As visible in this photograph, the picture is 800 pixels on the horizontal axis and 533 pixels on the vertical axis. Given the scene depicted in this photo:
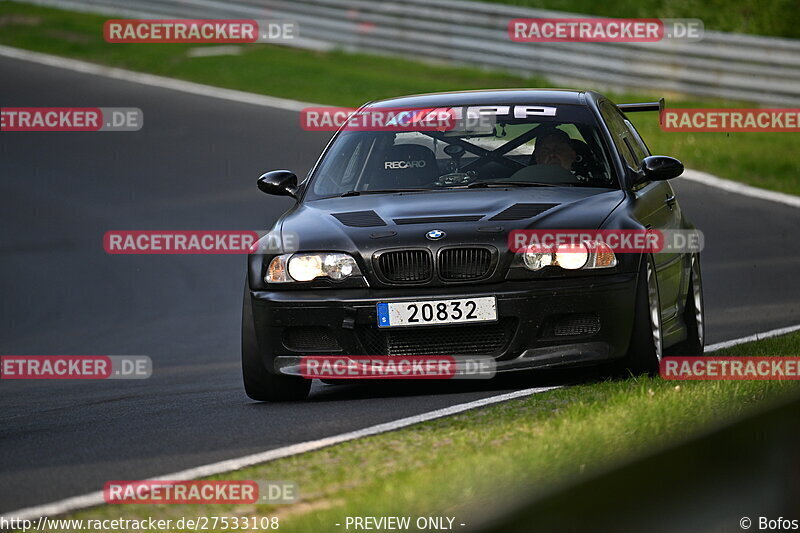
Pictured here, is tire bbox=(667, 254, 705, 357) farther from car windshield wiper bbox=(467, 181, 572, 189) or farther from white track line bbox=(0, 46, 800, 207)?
white track line bbox=(0, 46, 800, 207)

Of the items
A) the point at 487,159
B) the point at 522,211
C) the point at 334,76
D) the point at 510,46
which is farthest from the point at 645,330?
the point at 334,76

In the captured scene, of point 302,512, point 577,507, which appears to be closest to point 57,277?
point 302,512

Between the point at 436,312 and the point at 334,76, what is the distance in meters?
18.0

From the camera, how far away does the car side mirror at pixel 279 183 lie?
8.44 meters

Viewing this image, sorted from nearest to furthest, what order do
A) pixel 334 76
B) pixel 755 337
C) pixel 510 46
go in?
pixel 755 337 < pixel 510 46 < pixel 334 76

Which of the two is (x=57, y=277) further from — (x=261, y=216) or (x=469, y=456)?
(x=469, y=456)

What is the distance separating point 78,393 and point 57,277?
5.16 meters

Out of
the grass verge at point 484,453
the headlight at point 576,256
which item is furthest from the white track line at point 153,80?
the grass verge at point 484,453

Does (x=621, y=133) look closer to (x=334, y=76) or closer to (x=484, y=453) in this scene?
(x=484, y=453)

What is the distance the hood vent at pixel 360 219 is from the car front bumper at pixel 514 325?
1.27 ft

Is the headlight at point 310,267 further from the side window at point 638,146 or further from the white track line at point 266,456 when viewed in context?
the side window at point 638,146

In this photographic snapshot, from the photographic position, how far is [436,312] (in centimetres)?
697

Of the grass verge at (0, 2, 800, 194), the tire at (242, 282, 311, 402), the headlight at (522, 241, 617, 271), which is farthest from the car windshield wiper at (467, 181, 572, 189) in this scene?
the grass verge at (0, 2, 800, 194)

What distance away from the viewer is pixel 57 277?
574 inches
